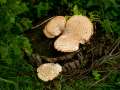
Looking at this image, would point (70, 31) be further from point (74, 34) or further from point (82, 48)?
point (82, 48)

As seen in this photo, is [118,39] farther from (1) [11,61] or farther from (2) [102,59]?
(1) [11,61]

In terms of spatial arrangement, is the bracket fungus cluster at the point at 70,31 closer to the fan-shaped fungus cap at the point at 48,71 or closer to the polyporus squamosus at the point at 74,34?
the polyporus squamosus at the point at 74,34

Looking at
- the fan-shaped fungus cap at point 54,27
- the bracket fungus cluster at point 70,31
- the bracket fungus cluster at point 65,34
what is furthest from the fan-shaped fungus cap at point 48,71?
the fan-shaped fungus cap at point 54,27

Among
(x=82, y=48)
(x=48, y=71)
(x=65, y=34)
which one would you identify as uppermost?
(x=65, y=34)

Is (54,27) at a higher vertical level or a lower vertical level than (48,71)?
higher

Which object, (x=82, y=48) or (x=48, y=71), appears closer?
(x=48, y=71)

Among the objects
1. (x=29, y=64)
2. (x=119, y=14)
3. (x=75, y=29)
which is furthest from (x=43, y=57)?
(x=119, y=14)

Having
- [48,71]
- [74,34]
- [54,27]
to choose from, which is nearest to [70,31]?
[74,34]

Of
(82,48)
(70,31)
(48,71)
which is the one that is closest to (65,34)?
(70,31)
